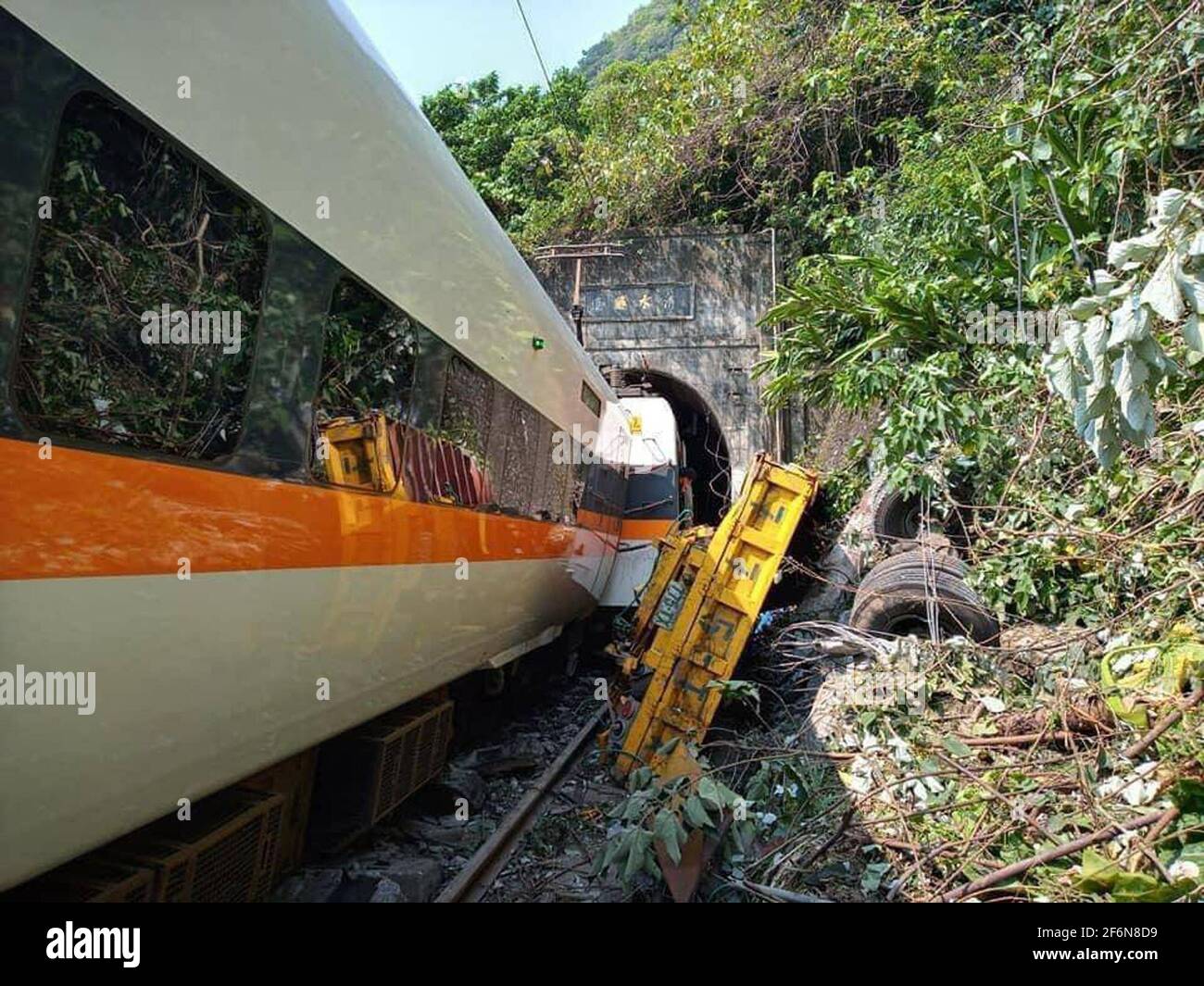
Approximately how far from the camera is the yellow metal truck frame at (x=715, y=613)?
17.4 feet

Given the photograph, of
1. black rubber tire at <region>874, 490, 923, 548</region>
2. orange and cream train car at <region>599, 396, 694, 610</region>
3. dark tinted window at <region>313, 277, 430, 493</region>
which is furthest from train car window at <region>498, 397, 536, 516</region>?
orange and cream train car at <region>599, 396, 694, 610</region>

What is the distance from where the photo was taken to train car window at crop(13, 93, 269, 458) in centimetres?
184

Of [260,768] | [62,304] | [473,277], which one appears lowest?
[260,768]

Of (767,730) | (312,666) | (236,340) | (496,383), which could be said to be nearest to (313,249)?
(236,340)

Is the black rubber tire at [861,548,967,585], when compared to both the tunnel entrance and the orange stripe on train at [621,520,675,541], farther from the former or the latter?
the tunnel entrance

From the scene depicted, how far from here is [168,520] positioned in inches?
82.1

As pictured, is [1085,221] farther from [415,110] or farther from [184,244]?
[184,244]

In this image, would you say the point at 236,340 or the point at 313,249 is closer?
the point at 236,340

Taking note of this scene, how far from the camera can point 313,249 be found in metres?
2.77

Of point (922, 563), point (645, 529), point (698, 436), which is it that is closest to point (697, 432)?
point (698, 436)

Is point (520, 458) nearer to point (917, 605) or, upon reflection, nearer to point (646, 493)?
point (917, 605)

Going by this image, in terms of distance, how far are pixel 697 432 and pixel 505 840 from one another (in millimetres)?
12526
